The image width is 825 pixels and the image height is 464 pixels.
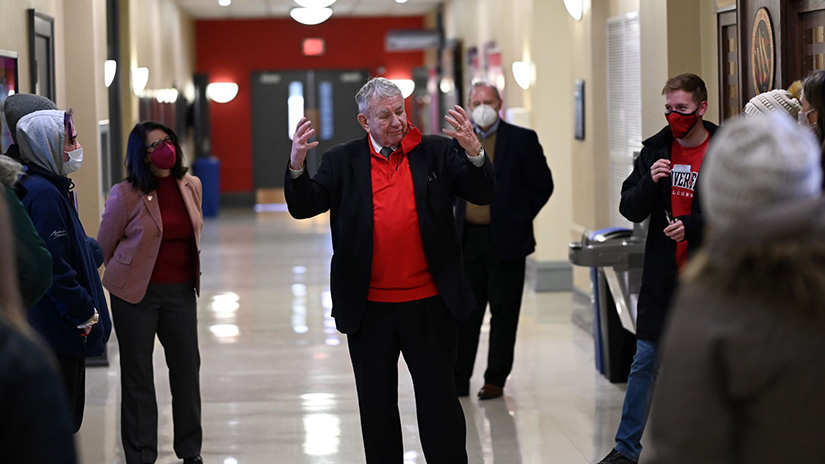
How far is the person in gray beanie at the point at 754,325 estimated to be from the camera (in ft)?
5.60

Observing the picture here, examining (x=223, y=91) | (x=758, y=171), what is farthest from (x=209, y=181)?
(x=758, y=171)

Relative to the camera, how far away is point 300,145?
3.79m

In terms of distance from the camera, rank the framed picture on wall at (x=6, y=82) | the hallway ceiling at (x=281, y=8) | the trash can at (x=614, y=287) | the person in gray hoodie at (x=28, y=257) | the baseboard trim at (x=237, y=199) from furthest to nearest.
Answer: the baseboard trim at (x=237, y=199), the hallway ceiling at (x=281, y=8), the trash can at (x=614, y=287), the framed picture on wall at (x=6, y=82), the person in gray hoodie at (x=28, y=257)

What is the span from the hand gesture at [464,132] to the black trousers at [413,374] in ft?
1.72

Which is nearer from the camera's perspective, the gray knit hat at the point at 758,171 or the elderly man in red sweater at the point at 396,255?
the gray knit hat at the point at 758,171

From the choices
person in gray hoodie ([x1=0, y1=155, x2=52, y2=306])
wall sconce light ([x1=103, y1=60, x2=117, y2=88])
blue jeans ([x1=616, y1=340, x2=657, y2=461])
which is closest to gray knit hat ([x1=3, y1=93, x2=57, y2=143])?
person in gray hoodie ([x1=0, y1=155, x2=52, y2=306])

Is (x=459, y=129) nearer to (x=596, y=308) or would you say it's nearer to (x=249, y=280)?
(x=596, y=308)

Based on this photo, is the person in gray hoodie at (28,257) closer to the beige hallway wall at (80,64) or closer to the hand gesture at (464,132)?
the hand gesture at (464,132)

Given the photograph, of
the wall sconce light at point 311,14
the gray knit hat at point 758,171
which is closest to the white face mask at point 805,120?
the gray knit hat at point 758,171

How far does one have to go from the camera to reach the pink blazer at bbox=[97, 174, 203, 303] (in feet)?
15.5

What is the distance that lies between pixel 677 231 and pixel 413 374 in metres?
1.05

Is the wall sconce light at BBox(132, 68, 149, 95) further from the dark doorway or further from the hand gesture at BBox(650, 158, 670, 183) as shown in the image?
the dark doorway

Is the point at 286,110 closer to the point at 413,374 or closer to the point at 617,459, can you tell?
the point at 617,459

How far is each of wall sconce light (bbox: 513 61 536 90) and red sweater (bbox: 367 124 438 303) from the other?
6906mm
